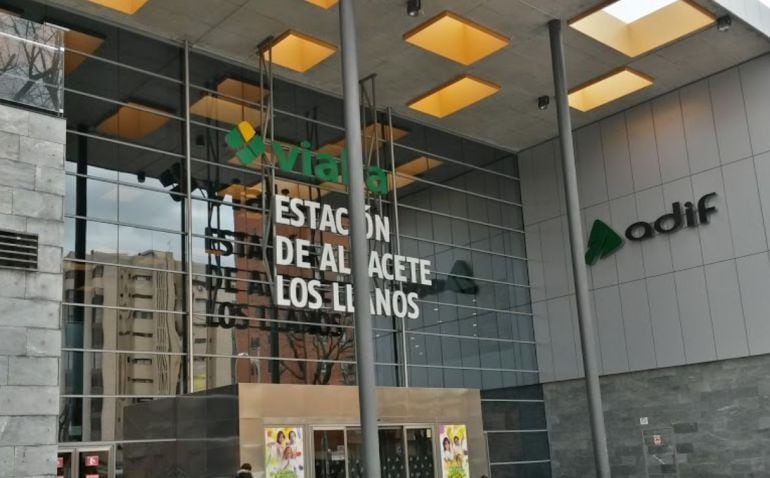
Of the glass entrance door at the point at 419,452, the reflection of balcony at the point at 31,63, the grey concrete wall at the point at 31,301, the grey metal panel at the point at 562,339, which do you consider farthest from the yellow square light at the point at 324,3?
the grey metal panel at the point at 562,339

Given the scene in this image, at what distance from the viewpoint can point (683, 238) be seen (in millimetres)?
24688

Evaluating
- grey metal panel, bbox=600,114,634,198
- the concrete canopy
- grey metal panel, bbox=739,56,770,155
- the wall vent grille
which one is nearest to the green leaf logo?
grey metal panel, bbox=600,114,634,198

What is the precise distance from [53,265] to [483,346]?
55.5 ft

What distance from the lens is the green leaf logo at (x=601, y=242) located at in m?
26.4

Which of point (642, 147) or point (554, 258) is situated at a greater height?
point (642, 147)

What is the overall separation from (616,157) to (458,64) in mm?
6733

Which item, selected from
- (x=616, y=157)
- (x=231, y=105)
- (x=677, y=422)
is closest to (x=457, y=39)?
(x=231, y=105)

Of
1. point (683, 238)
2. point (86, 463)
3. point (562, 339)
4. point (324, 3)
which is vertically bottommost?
point (86, 463)

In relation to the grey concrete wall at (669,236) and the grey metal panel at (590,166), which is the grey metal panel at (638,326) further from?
the grey metal panel at (590,166)

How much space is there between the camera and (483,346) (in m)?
26.9

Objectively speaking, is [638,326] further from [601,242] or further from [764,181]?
[764,181]

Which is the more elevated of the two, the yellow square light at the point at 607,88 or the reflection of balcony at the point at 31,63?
the yellow square light at the point at 607,88

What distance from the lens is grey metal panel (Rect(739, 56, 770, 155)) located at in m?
23.2

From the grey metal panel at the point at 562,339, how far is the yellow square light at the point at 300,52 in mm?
11294
